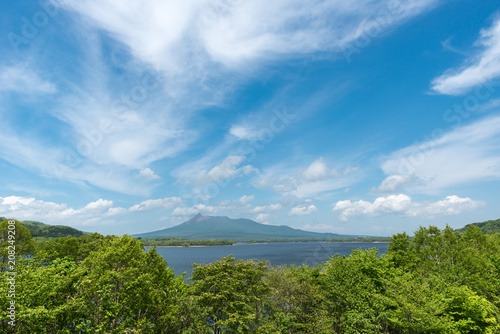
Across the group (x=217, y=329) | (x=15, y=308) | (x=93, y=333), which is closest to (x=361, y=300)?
(x=217, y=329)

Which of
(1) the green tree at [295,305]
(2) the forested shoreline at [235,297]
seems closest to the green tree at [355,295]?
(2) the forested shoreline at [235,297]

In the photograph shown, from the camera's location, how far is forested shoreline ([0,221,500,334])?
14.1 metres

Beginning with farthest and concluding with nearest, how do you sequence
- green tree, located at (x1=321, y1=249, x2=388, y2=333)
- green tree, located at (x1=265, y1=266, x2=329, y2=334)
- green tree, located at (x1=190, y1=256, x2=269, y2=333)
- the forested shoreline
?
green tree, located at (x1=265, y1=266, x2=329, y2=334) < green tree, located at (x1=321, y1=249, x2=388, y2=333) < green tree, located at (x1=190, y1=256, x2=269, y2=333) < the forested shoreline

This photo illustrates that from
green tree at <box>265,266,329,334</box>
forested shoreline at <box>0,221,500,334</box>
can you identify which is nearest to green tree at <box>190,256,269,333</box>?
forested shoreline at <box>0,221,500,334</box>

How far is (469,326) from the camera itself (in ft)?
67.4

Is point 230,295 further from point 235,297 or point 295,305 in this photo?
point 295,305

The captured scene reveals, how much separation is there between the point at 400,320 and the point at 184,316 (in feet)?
56.1

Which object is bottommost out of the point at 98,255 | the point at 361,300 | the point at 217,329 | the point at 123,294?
the point at 217,329

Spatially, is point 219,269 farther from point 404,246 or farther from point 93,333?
point 404,246

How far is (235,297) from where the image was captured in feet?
65.7

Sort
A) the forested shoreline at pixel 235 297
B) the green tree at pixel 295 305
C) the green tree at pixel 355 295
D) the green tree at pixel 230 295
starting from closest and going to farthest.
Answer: the forested shoreline at pixel 235 297 → the green tree at pixel 230 295 → the green tree at pixel 355 295 → the green tree at pixel 295 305

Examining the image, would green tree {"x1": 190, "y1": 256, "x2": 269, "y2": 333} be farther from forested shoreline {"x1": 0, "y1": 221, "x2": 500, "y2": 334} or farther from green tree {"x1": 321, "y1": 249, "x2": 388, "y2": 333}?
green tree {"x1": 321, "y1": 249, "x2": 388, "y2": 333}

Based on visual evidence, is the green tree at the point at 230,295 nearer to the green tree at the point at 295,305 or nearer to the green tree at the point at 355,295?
the green tree at the point at 295,305

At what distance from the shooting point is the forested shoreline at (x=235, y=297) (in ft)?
46.2
